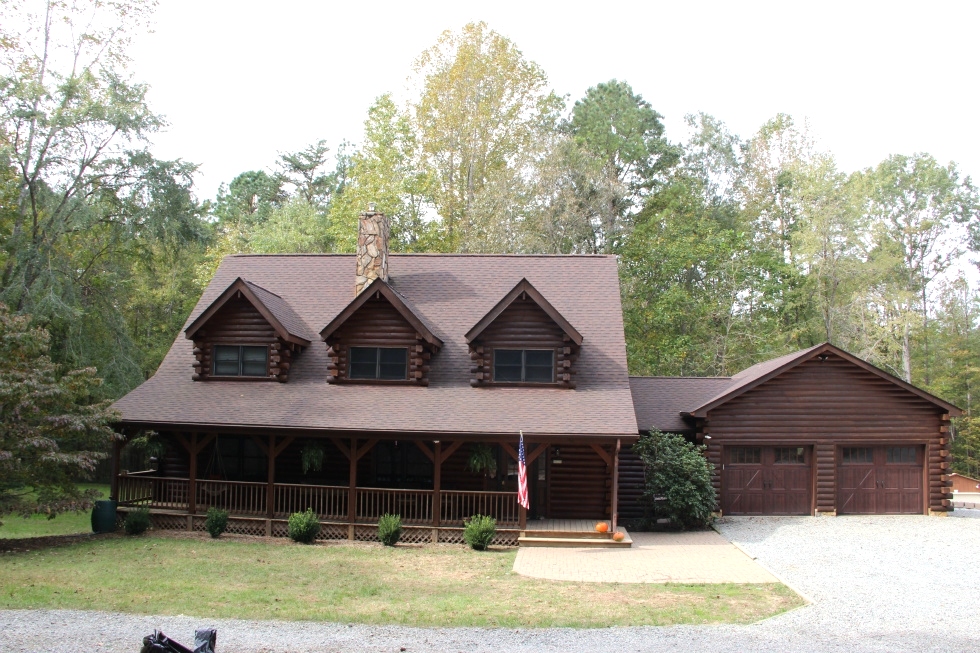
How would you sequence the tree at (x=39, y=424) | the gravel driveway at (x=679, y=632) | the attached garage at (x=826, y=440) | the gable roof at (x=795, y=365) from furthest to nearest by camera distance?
the attached garage at (x=826, y=440)
the gable roof at (x=795, y=365)
the tree at (x=39, y=424)
the gravel driveway at (x=679, y=632)

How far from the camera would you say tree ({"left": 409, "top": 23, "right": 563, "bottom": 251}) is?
117 ft

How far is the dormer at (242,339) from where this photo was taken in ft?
66.2

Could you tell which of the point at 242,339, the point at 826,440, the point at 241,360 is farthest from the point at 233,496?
the point at 826,440

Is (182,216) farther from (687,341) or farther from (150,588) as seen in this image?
(687,341)

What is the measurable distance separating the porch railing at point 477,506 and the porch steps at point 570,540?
724mm

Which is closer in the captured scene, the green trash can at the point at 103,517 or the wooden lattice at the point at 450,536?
the wooden lattice at the point at 450,536

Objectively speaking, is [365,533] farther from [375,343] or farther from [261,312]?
[261,312]

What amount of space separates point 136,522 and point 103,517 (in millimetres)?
940

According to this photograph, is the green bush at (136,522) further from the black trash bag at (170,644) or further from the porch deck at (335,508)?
the black trash bag at (170,644)

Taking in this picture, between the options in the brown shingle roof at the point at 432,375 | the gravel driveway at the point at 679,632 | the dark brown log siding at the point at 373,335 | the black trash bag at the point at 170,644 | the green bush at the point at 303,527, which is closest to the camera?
the black trash bag at the point at 170,644

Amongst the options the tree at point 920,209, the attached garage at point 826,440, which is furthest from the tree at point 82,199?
the tree at point 920,209

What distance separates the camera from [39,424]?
54.4 feet

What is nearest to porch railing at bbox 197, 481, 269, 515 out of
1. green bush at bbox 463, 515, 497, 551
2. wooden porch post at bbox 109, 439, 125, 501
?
wooden porch post at bbox 109, 439, 125, 501

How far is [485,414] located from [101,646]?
994cm
